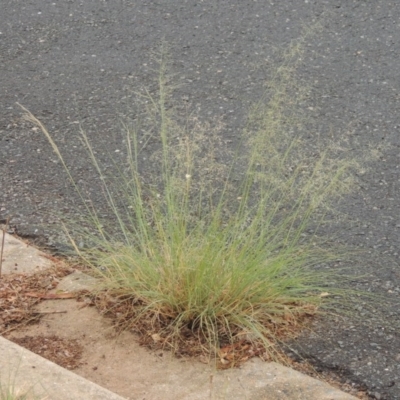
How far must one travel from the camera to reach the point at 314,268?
321cm

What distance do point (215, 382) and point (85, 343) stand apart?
19.0 inches

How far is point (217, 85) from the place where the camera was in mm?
4586

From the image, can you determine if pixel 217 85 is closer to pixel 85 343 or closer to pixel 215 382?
pixel 85 343

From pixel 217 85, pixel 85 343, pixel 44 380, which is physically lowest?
pixel 85 343

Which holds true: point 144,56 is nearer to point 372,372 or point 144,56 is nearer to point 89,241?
point 89,241

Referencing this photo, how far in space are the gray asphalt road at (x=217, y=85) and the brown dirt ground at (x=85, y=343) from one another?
38 cm

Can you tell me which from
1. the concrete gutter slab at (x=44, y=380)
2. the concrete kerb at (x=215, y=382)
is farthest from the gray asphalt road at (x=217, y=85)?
the concrete gutter slab at (x=44, y=380)

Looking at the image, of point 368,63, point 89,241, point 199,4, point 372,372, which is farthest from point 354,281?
point 199,4

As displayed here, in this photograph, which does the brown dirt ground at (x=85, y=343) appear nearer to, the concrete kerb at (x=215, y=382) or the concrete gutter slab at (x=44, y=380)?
the concrete kerb at (x=215, y=382)

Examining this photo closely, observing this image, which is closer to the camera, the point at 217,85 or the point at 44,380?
the point at 44,380

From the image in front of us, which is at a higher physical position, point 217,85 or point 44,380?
point 217,85

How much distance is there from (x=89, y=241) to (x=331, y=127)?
1509mm

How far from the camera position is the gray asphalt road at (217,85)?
313 cm

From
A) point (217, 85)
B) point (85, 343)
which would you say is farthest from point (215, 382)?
point (217, 85)
